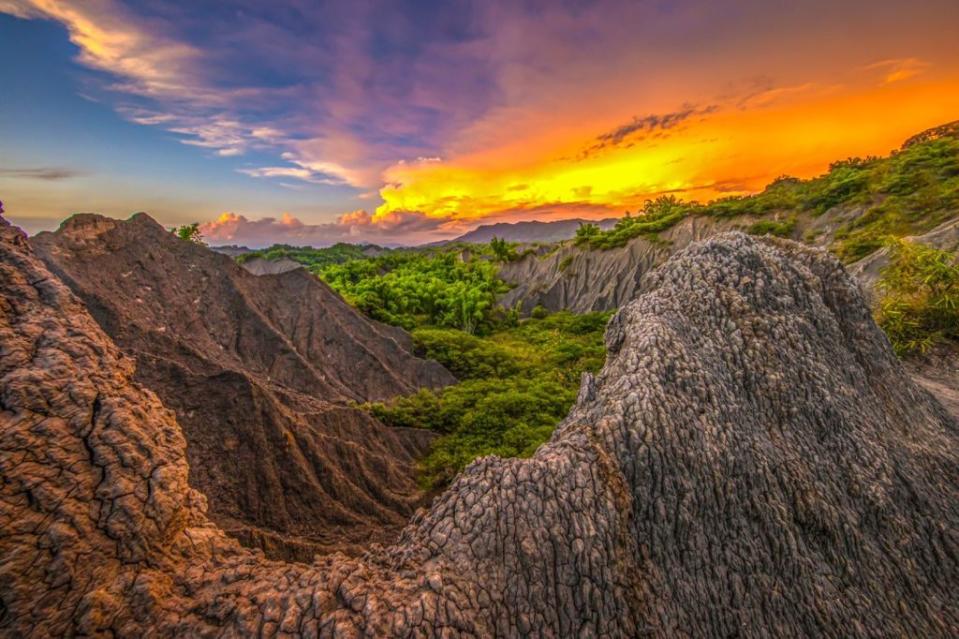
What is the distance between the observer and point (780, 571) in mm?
4746

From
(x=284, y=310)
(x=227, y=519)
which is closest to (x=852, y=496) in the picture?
(x=227, y=519)

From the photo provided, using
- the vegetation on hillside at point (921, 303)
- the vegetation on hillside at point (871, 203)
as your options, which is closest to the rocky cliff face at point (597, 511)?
the vegetation on hillside at point (921, 303)

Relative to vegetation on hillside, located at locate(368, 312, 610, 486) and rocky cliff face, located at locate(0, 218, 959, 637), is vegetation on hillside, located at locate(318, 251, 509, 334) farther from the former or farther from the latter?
rocky cliff face, located at locate(0, 218, 959, 637)

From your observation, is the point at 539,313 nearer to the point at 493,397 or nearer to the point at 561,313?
the point at 561,313

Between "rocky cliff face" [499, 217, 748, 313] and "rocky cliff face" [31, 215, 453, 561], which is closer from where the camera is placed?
"rocky cliff face" [31, 215, 453, 561]

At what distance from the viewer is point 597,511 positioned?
14.4ft

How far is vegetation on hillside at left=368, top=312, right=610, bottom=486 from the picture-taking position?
49.9 ft

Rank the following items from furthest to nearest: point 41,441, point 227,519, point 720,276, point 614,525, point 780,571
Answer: point 227,519
point 720,276
point 780,571
point 614,525
point 41,441

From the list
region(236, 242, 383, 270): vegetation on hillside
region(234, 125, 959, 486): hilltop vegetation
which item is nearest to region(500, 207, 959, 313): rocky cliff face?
region(234, 125, 959, 486): hilltop vegetation

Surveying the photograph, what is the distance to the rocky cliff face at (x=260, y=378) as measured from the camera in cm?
1005

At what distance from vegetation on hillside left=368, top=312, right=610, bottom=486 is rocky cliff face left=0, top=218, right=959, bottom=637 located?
337 inches

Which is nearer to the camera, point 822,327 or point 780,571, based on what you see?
point 780,571

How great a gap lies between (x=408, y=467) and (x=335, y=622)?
38.8 ft

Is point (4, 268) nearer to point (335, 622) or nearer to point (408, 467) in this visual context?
point (335, 622)
